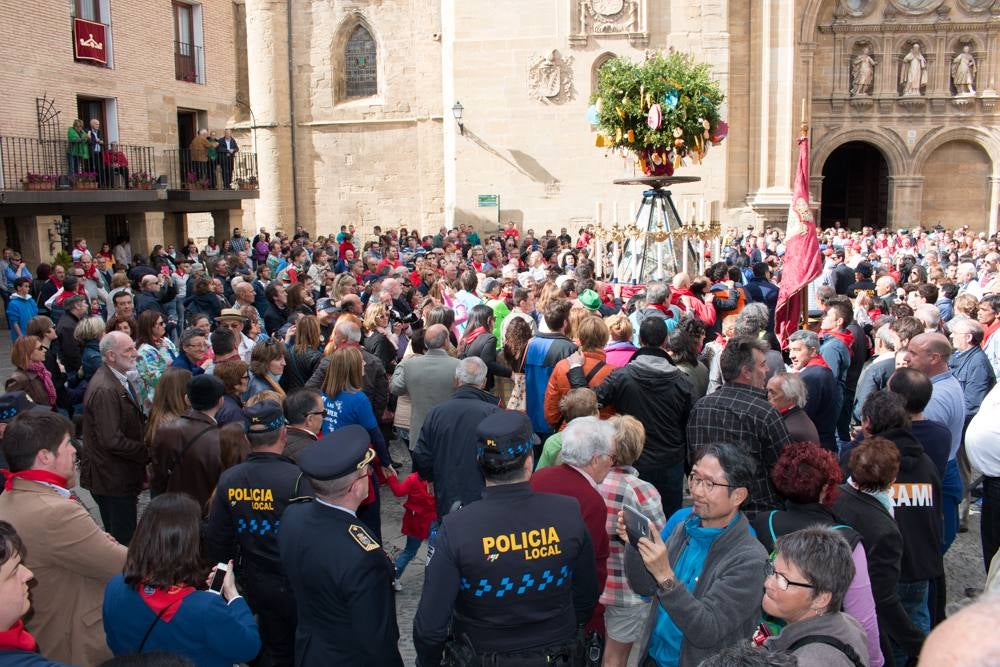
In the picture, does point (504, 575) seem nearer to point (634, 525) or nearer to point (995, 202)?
point (634, 525)

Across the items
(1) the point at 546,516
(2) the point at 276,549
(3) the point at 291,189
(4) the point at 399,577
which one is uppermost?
(3) the point at 291,189

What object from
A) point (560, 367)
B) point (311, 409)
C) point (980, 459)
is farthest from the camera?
point (560, 367)

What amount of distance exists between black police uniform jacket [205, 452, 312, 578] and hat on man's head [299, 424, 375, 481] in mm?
621

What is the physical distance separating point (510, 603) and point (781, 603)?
0.98m

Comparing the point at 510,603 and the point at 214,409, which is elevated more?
the point at 214,409

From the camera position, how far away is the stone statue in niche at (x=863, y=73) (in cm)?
2598

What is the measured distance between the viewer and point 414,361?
6547mm

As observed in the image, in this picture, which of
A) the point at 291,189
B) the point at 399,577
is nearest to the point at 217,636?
the point at 399,577

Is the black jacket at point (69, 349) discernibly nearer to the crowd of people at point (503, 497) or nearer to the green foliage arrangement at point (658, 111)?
the crowd of people at point (503, 497)

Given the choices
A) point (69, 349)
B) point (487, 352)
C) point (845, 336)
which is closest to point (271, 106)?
point (69, 349)

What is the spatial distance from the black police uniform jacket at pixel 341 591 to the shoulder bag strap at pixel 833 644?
4.99 ft

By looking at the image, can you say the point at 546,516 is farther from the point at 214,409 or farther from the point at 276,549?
the point at 214,409

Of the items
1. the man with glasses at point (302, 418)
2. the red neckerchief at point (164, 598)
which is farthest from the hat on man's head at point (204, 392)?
the red neckerchief at point (164, 598)

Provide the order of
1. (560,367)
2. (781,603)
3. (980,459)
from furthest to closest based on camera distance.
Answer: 1. (560,367)
2. (980,459)
3. (781,603)
